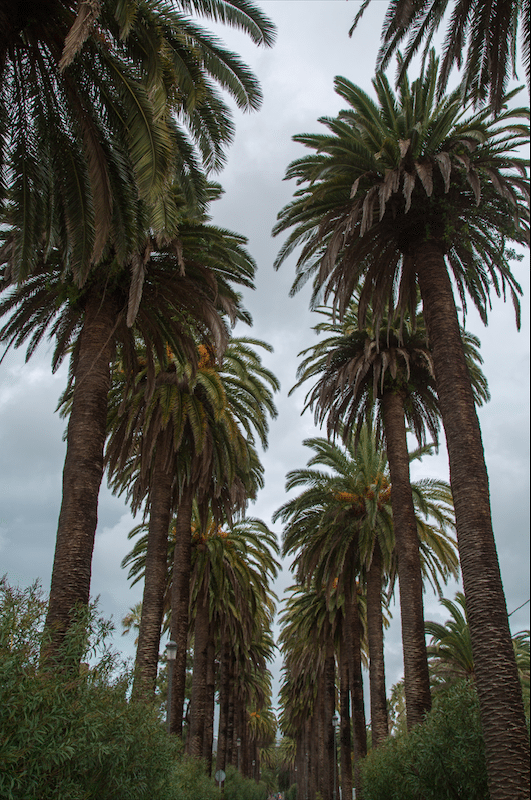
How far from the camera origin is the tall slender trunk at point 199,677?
76.7ft

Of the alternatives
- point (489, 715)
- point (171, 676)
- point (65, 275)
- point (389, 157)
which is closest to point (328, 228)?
point (389, 157)

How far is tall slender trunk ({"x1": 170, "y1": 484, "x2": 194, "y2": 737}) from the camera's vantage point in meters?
18.1

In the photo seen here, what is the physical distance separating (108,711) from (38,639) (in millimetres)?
1357

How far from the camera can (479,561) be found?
930 centimetres

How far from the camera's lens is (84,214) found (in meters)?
9.67

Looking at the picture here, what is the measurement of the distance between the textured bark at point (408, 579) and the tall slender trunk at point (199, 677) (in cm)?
1038

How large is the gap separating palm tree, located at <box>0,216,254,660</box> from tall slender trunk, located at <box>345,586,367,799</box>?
15.1 metres

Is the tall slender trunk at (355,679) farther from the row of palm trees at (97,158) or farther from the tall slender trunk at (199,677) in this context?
the row of palm trees at (97,158)

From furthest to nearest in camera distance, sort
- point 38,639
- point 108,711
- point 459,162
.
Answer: point 459,162
point 108,711
point 38,639

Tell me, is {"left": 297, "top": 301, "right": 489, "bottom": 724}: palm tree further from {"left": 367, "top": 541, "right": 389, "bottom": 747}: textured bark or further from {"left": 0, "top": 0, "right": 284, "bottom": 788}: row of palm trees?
{"left": 0, "top": 0, "right": 284, "bottom": 788}: row of palm trees

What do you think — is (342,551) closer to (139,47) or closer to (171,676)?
(171,676)

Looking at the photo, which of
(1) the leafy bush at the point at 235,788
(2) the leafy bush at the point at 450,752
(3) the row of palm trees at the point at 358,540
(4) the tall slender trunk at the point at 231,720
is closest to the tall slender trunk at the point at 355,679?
(3) the row of palm trees at the point at 358,540

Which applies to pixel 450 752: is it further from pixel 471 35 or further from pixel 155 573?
pixel 471 35

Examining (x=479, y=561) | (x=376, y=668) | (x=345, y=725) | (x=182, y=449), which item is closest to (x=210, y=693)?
(x=345, y=725)
